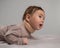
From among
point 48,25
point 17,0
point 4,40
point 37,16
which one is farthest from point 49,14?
point 4,40

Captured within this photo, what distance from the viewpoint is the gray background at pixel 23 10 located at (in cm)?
119

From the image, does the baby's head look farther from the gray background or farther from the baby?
the gray background

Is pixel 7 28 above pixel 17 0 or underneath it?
underneath

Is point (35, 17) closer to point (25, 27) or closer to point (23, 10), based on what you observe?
point (25, 27)

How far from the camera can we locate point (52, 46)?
0.69 m

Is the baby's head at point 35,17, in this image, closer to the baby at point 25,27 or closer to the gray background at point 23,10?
the baby at point 25,27

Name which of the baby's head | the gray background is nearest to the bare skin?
the baby's head

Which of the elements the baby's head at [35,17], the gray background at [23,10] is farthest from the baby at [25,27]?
the gray background at [23,10]

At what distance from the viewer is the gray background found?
119 centimetres

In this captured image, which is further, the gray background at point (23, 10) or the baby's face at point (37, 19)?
the gray background at point (23, 10)

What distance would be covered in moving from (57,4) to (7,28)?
1.72ft

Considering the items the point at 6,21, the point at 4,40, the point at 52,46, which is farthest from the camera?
the point at 6,21

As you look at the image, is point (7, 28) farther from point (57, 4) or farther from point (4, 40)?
point (57, 4)

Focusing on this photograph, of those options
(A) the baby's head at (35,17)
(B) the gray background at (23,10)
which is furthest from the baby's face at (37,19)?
(B) the gray background at (23,10)
